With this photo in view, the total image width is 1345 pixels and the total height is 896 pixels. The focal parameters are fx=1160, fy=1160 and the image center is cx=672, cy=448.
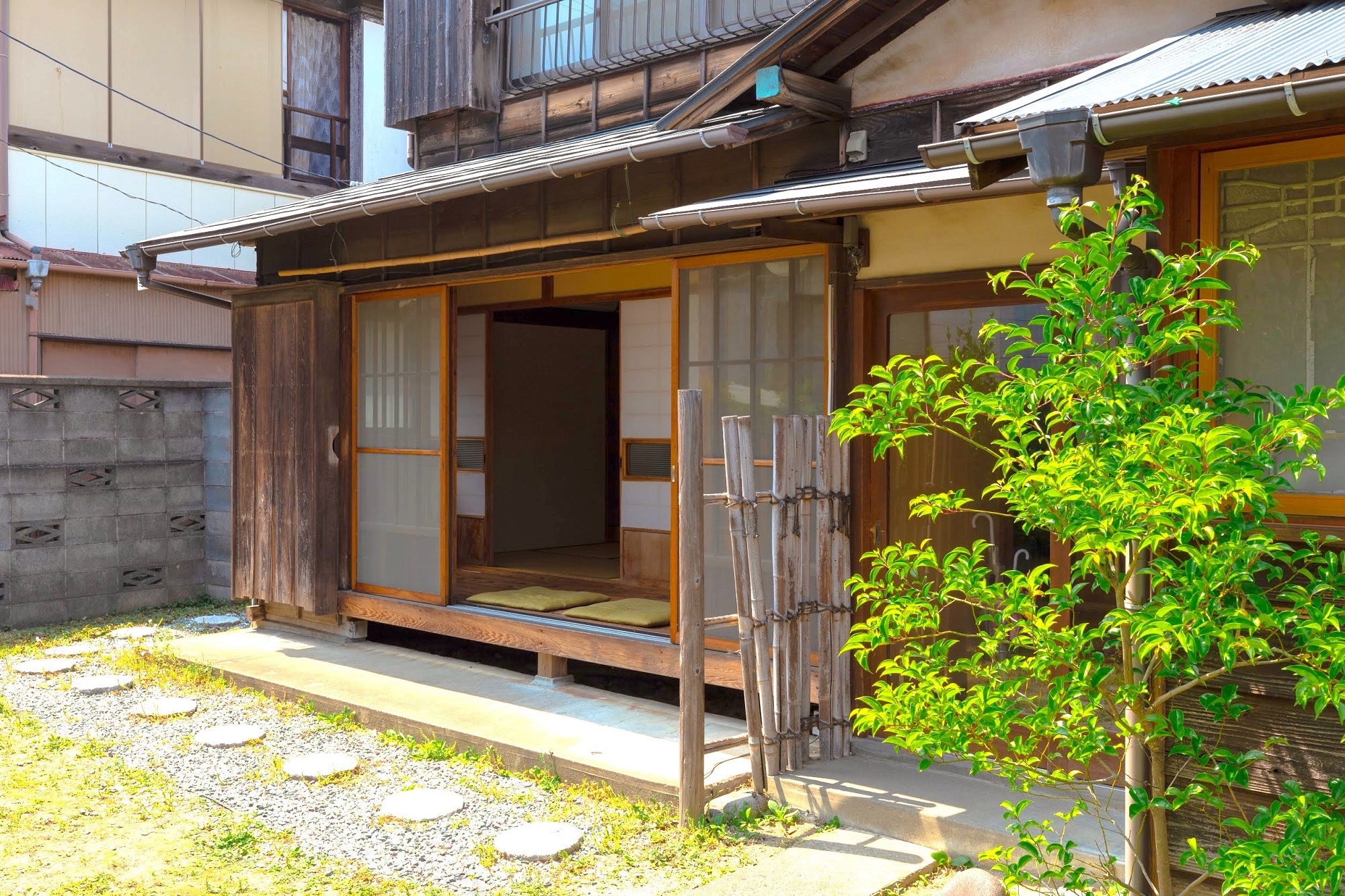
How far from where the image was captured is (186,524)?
10461 millimetres

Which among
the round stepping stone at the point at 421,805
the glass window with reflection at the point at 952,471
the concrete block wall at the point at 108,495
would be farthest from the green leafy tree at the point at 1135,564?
the concrete block wall at the point at 108,495

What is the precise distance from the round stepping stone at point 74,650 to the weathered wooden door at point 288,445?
3.57ft

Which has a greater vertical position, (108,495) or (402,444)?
(402,444)

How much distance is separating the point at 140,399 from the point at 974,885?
28.3ft

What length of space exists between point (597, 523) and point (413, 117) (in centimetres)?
490

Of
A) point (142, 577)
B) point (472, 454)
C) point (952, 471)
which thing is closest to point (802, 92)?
point (952, 471)

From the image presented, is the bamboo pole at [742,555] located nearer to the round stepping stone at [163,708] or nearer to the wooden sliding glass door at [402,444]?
the wooden sliding glass door at [402,444]

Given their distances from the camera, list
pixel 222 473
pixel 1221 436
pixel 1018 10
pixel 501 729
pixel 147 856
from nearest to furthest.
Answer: pixel 1221 436
pixel 147 856
pixel 1018 10
pixel 501 729
pixel 222 473

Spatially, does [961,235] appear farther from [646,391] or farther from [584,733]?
[646,391]

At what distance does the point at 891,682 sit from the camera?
17.8 ft

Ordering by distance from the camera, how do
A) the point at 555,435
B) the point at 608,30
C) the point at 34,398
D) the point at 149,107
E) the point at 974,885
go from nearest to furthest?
the point at 974,885, the point at 608,30, the point at 34,398, the point at 555,435, the point at 149,107

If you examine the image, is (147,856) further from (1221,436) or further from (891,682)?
(1221,436)

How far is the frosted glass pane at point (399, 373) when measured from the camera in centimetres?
809

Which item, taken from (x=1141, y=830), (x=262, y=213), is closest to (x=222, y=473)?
(x=262, y=213)
